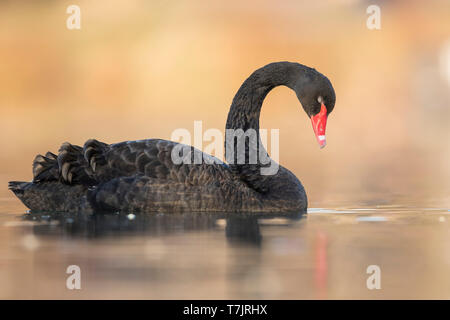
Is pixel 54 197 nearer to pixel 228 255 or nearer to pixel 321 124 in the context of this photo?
pixel 321 124

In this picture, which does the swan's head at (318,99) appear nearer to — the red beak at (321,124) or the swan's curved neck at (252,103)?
the red beak at (321,124)

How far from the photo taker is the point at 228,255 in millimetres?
5008

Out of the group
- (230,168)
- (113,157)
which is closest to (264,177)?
(230,168)

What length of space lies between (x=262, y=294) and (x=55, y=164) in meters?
4.00

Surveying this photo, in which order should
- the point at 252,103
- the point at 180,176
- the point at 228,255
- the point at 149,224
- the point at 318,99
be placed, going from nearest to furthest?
the point at 228,255
the point at 149,224
the point at 180,176
the point at 318,99
the point at 252,103

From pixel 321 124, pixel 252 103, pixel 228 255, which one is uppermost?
pixel 252 103

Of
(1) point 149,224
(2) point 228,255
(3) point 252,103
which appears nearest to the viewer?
(2) point 228,255

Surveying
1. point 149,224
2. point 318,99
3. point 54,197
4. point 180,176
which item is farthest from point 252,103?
point 54,197

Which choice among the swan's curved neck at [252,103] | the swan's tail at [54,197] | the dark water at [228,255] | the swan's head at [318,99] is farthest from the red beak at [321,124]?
the swan's tail at [54,197]

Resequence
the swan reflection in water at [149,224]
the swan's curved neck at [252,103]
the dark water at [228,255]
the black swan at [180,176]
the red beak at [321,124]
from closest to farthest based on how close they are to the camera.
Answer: the dark water at [228,255] < the swan reflection in water at [149,224] < the black swan at [180,176] < the red beak at [321,124] < the swan's curved neck at [252,103]

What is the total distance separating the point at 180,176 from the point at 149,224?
76 centimetres

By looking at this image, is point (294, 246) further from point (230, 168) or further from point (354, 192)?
point (354, 192)

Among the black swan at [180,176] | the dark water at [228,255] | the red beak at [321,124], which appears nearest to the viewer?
the dark water at [228,255]

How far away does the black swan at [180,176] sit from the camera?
7012 millimetres
